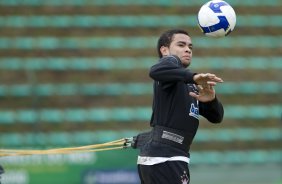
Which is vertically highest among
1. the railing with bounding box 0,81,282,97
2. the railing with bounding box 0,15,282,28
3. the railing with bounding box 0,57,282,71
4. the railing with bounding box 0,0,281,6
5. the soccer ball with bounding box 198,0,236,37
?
the railing with bounding box 0,0,281,6

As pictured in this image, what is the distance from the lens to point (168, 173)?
20.5ft

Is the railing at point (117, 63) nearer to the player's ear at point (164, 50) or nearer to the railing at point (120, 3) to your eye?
the railing at point (120, 3)

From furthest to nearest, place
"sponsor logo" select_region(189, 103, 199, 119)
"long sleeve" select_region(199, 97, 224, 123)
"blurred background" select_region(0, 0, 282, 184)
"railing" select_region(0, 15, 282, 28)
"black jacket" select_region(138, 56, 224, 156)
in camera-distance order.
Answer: "railing" select_region(0, 15, 282, 28) → "blurred background" select_region(0, 0, 282, 184) → "long sleeve" select_region(199, 97, 224, 123) → "sponsor logo" select_region(189, 103, 199, 119) → "black jacket" select_region(138, 56, 224, 156)

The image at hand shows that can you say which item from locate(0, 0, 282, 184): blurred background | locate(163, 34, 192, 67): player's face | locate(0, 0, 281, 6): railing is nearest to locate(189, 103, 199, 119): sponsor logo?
locate(163, 34, 192, 67): player's face

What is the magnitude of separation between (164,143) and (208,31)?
1065 millimetres

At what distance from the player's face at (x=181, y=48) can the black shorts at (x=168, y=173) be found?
846 millimetres

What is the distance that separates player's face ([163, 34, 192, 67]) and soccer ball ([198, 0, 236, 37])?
23 cm

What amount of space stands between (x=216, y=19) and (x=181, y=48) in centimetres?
40

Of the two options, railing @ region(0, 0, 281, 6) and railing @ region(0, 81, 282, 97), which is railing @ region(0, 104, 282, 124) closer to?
railing @ region(0, 81, 282, 97)

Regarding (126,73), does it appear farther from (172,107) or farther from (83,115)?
(172,107)

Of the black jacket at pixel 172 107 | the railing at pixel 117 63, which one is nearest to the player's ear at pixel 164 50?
the black jacket at pixel 172 107

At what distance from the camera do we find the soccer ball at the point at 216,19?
Answer: 659cm

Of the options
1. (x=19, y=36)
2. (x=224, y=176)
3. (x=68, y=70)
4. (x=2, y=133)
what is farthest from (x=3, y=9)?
(x=224, y=176)

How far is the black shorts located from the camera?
20.5 ft
